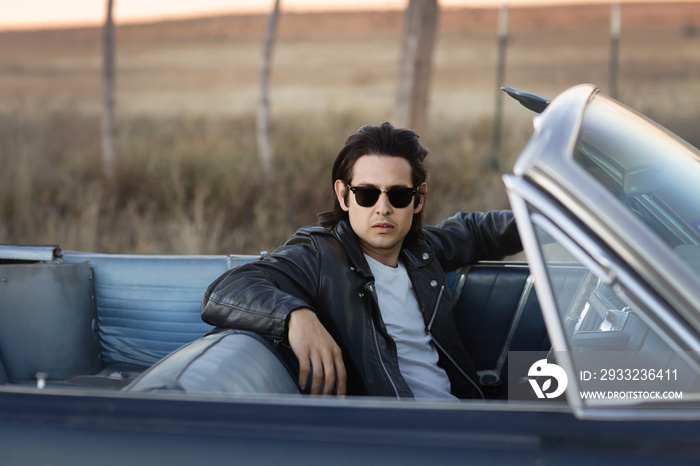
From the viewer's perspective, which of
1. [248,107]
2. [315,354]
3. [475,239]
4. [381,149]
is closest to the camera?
[315,354]

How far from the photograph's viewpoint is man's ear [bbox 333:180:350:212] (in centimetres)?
229

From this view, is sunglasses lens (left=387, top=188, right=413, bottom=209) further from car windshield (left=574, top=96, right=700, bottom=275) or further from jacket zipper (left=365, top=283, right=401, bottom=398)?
car windshield (left=574, top=96, right=700, bottom=275)

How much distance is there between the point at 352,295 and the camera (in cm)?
211

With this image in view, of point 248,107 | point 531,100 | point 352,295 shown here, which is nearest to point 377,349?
point 352,295

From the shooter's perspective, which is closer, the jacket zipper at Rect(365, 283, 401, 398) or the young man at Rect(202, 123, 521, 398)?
the young man at Rect(202, 123, 521, 398)

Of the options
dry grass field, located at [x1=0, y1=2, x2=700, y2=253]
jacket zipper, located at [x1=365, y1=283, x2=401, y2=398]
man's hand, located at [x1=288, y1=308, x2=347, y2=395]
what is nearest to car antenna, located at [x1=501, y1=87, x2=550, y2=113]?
jacket zipper, located at [x1=365, y1=283, x2=401, y2=398]

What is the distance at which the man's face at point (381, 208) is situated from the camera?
2.13 metres

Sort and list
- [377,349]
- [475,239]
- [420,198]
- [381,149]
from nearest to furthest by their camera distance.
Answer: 1. [377,349]
2. [381,149]
3. [420,198]
4. [475,239]

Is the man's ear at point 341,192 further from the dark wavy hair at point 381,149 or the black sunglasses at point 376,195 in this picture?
the black sunglasses at point 376,195

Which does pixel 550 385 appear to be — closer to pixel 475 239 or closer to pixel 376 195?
pixel 376 195

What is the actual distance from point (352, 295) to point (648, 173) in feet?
2.91

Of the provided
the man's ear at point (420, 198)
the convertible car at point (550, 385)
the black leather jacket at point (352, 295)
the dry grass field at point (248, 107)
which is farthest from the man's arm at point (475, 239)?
the dry grass field at point (248, 107)

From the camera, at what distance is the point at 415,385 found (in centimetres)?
214

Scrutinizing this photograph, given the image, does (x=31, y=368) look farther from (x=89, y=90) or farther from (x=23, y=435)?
(x=89, y=90)
